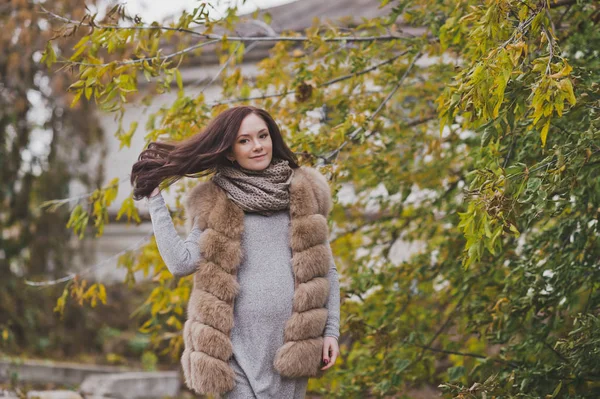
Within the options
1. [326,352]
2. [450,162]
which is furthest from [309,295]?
[450,162]

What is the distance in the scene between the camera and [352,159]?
4457 millimetres

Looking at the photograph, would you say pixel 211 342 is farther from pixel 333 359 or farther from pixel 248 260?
→ pixel 333 359

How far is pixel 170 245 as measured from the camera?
9.39 ft

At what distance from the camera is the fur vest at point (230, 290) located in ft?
9.29

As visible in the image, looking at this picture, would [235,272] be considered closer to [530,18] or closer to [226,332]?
[226,332]

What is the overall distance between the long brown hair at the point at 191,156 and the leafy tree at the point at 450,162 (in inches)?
24.8

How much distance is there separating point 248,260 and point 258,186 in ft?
0.94

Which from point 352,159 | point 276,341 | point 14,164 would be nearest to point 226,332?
point 276,341

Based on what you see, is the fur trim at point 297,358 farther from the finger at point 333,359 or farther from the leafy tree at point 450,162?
the leafy tree at point 450,162

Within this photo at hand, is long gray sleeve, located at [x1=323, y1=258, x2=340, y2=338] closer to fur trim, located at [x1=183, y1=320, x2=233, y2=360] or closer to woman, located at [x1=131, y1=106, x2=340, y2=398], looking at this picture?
woman, located at [x1=131, y1=106, x2=340, y2=398]

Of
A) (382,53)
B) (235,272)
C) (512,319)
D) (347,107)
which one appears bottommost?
(512,319)

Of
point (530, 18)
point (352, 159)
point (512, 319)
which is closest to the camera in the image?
point (530, 18)

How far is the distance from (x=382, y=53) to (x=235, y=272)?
6.75 ft

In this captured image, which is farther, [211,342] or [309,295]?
[309,295]
